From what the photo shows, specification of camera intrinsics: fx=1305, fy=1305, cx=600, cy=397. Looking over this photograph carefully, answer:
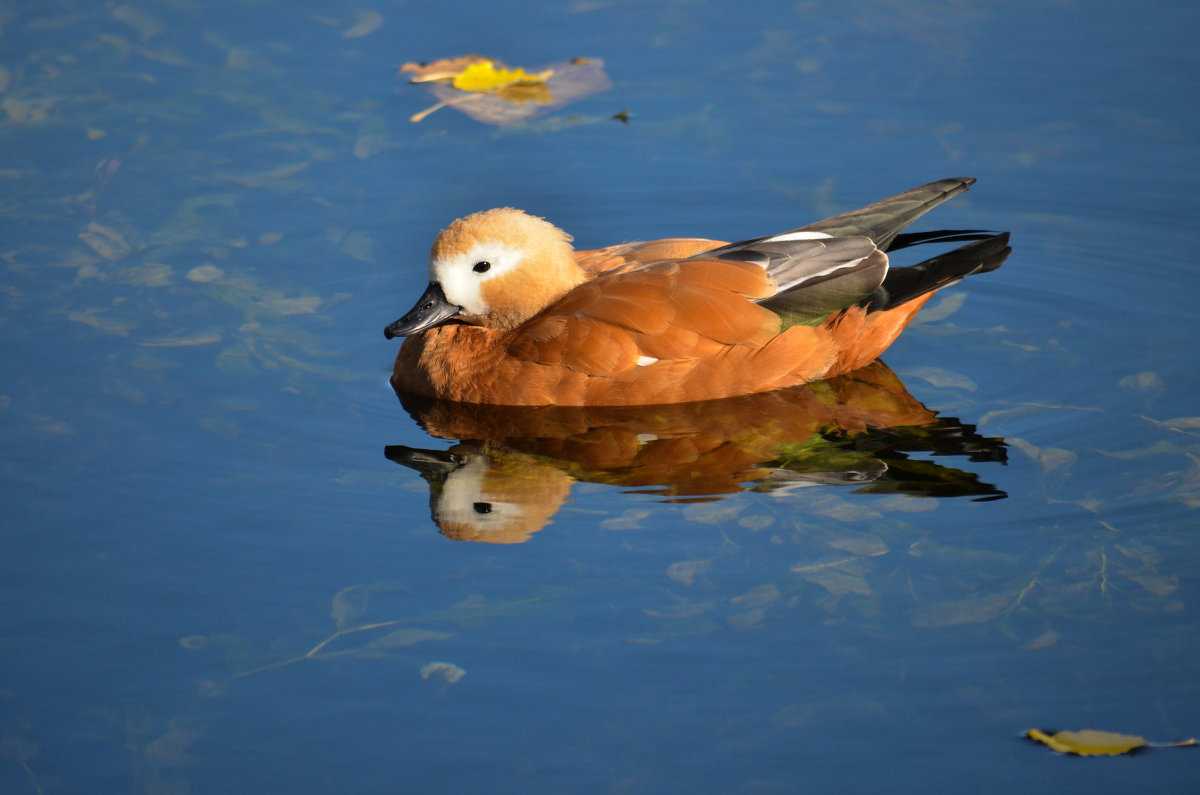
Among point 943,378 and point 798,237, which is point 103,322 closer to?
point 798,237

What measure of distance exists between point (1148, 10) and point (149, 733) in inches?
353

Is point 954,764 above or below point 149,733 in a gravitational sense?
below

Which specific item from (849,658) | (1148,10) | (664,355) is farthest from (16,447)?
(1148,10)

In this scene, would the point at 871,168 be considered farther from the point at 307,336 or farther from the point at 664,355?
the point at 307,336

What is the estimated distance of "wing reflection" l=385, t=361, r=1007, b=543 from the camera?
576cm

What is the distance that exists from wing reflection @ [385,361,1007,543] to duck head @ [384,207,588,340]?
20.3 inches

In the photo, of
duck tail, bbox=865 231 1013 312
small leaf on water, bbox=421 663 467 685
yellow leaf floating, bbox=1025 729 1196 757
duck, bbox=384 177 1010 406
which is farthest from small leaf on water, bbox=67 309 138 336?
yellow leaf floating, bbox=1025 729 1196 757

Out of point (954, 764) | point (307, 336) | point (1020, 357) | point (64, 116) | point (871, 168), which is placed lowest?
point (954, 764)

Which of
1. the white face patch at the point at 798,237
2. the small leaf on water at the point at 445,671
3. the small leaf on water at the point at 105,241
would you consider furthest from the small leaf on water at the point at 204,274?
the small leaf on water at the point at 445,671

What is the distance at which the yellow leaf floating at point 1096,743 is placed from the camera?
165 inches

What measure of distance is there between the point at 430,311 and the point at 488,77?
10.7 ft

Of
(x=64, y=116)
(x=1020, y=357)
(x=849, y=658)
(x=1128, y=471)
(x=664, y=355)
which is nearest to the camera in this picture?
(x=849, y=658)

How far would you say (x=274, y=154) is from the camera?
8867 millimetres

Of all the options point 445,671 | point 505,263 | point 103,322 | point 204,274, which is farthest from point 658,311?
point 103,322
